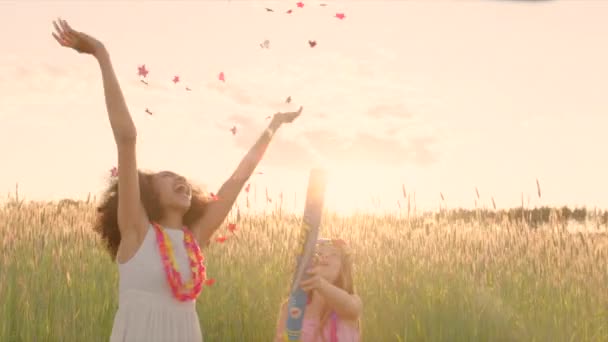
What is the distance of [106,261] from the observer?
838 centimetres

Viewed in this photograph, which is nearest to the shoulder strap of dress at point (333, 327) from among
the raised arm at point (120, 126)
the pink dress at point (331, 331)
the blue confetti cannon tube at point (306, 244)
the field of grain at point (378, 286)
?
the pink dress at point (331, 331)

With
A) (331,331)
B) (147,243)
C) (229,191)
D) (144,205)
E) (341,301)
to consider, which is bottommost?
(331,331)

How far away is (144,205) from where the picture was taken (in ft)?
14.0

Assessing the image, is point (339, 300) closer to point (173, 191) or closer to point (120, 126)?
point (173, 191)

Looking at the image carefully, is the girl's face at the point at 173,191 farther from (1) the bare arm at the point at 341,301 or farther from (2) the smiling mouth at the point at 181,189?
(1) the bare arm at the point at 341,301

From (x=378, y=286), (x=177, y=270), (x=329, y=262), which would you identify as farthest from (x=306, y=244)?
(x=378, y=286)

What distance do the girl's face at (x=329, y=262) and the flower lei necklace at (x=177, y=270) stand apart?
0.94 metres

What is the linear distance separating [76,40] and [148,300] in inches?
50.2

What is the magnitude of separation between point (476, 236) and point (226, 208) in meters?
6.23

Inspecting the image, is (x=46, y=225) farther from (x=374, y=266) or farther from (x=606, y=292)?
(x=606, y=292)

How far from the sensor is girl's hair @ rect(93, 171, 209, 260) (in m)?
4.26

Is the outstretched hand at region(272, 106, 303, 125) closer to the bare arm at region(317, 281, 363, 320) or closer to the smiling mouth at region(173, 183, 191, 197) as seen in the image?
the smiling mouth at region(173, 183, 191, 197)

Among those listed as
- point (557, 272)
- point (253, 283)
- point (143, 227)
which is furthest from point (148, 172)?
point (557, 272)

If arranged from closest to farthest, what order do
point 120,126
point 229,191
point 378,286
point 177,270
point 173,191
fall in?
point 120,126
point 177,270
point 173,191
point 229,191
point 378,286
